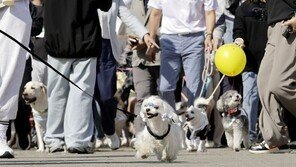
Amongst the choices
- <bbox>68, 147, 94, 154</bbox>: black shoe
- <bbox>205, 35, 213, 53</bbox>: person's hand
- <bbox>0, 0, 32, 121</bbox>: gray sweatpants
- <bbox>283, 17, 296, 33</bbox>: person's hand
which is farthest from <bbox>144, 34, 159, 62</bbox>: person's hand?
<bbox>0, 0, 32, 121</bbox>: gray sweatpants

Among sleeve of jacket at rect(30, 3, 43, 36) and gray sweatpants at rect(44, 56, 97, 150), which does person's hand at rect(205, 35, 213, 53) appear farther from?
sleeve of jacket at rect(30, 3, 43, 36)

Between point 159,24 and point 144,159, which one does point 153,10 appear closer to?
point 159,24

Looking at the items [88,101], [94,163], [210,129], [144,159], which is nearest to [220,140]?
[210,129]

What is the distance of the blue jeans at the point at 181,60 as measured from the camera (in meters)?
14.1

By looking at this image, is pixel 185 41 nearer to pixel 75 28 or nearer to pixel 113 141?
pixel 113 141

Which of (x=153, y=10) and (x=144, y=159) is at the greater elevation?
(x=153, y=10)

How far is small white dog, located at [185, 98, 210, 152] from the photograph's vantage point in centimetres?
1430

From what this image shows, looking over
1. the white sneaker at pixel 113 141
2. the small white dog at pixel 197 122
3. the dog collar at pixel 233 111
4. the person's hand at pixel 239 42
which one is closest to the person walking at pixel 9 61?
the small white dog at pixel 197 122

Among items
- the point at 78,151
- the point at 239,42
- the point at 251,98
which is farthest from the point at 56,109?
the point at 251,98

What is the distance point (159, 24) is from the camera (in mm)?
14883

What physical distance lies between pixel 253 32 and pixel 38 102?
9.77 ft

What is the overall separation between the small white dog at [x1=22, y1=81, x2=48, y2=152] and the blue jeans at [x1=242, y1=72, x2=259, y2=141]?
2675mm

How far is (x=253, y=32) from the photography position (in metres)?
14.9

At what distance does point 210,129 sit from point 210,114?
0.86 ft
